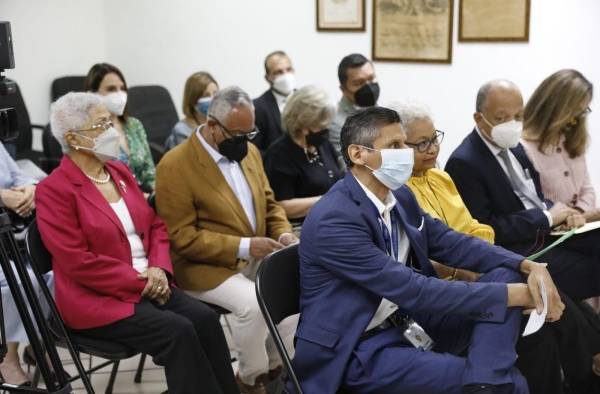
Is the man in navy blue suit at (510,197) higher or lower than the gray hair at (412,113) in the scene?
lower

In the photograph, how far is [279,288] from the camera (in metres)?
2.30

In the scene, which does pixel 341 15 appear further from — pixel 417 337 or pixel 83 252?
pixel 417 337

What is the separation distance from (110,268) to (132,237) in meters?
0.21

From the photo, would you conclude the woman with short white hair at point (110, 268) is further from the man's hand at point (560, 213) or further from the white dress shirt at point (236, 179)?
the man's hand at point (560, 213)

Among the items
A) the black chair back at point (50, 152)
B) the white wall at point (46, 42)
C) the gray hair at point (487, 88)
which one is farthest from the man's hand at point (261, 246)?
the white wall at point (46, 42)

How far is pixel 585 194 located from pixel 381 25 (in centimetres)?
230

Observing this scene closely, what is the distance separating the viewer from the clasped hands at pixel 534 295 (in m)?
2.14

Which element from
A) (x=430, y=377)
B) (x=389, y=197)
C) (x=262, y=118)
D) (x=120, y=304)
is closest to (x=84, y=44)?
(x=262, y=118)

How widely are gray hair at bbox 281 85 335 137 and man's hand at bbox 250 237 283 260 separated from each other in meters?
0.71

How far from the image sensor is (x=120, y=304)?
269cm

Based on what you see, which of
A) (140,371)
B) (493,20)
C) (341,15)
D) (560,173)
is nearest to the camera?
(140,371)

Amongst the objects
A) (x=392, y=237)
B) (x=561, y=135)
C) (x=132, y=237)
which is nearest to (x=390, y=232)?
(x=392, y=237)

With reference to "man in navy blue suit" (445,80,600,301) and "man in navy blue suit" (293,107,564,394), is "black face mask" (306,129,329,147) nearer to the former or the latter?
"man in navy blue suit" (445,80,600,301)

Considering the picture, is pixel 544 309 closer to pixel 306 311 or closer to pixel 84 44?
pixel 306 311
